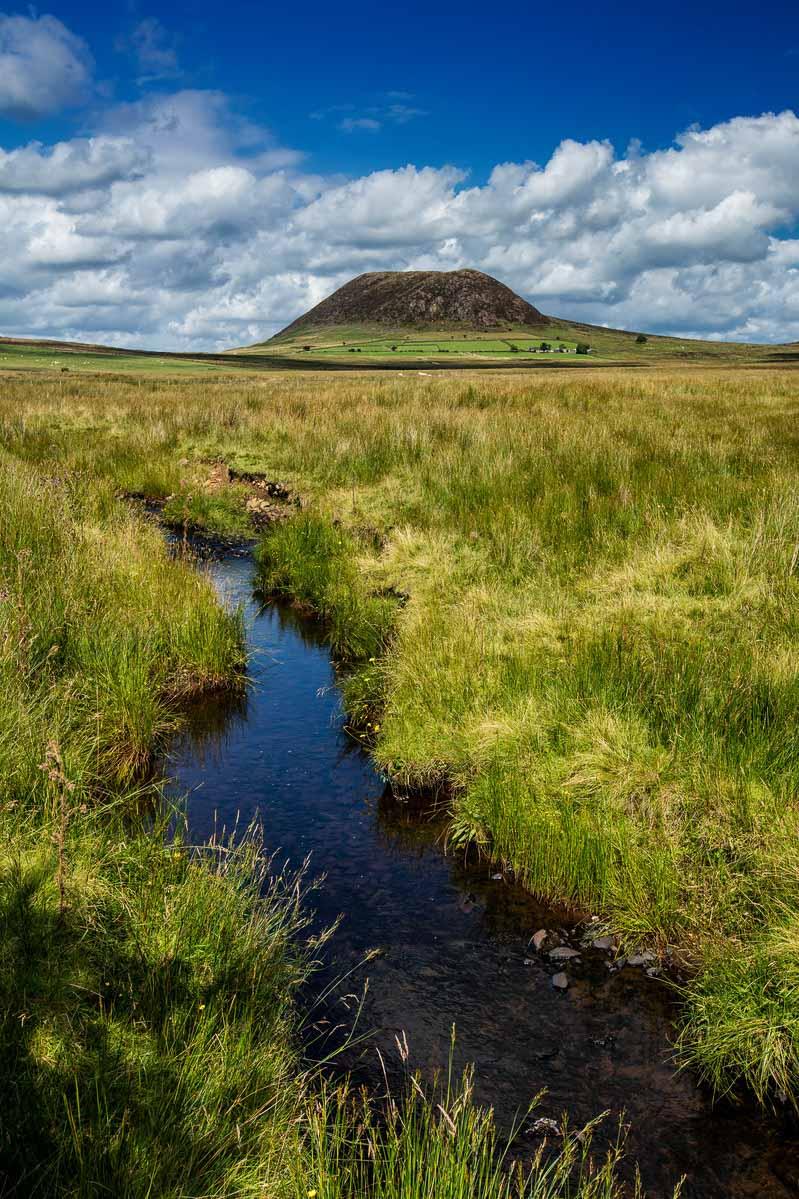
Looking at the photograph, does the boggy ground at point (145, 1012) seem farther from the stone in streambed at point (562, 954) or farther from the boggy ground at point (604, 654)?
the boggy ground at point (604, 654)

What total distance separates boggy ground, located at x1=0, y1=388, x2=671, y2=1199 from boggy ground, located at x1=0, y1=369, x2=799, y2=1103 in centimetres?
136

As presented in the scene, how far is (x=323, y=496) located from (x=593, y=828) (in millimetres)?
9635

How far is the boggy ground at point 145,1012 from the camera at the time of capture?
229 cm

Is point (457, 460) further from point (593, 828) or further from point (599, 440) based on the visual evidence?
point (593, 828)

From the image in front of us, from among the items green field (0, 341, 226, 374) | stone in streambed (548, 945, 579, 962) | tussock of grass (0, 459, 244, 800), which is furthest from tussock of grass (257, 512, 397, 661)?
green field (0, 341, 226, 374)

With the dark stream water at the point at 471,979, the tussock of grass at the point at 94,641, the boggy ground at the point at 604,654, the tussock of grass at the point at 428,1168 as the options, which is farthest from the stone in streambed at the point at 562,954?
the tussock of grass at the point at 94,641

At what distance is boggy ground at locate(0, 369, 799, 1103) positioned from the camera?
13.1ft

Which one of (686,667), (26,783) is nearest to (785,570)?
(686,667)

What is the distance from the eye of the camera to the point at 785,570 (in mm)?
7328

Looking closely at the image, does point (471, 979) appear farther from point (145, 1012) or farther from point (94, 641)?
point (94, 641)

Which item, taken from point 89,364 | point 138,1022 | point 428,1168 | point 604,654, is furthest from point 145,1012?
point 89,364

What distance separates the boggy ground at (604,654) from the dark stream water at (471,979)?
9.0 inches

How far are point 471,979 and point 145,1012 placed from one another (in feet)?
5.81

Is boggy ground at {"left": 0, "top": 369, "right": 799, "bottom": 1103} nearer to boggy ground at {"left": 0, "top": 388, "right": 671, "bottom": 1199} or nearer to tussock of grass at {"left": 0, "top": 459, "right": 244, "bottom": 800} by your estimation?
boggy ground at {"left": 0, "top": 388, "right": 671, "bottom": 1199}
